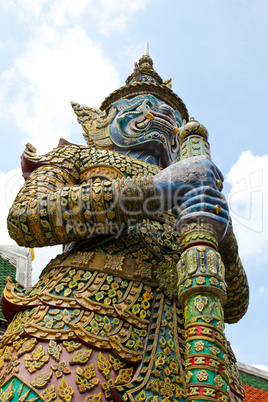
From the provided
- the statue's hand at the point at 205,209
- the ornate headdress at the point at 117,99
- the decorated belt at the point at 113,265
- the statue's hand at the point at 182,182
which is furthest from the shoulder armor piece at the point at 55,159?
the statue's hand at the point at 205,209

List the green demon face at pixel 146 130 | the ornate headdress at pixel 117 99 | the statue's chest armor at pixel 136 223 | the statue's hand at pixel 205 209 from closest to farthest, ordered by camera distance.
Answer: the statue's hand at pixel 205 209 → the statue's chest armor at pixel 136 223 → the green demon face at pixel 146 130 → the ornate headdress at pixel 117 99

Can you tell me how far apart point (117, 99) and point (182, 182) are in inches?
101

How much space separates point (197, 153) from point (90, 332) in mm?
1468

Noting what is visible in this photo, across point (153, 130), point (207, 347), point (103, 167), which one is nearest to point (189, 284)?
point (207, 347)

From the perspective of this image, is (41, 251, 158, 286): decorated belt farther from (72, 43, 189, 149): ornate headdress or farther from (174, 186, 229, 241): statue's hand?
(72, 43, 189, 149): ornate headdress

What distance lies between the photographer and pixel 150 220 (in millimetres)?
3629

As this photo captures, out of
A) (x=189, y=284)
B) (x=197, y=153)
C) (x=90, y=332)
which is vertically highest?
(x=197, y=153)

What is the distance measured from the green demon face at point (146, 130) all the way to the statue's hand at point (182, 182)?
51.9 inches

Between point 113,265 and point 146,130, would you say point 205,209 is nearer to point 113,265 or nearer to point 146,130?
point 113,265

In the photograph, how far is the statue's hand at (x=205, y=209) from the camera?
286 centimetres

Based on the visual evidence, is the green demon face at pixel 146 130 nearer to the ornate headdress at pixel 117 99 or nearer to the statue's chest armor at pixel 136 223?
the ornate headdress at pixel 117 99

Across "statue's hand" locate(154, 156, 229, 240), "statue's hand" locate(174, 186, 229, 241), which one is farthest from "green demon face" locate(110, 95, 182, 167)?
"statue's hand" locate(174, 186, 229, 241)

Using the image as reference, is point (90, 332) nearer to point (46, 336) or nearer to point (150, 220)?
point (46, 336)

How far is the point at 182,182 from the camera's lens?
10.2 feet
